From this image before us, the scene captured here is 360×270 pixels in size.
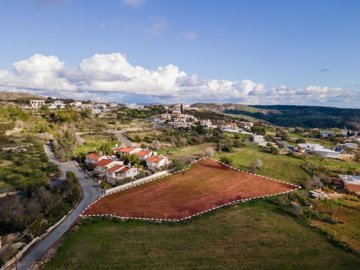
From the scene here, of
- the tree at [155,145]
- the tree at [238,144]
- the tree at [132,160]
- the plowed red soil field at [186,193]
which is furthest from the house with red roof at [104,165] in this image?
the tree at [238,144]

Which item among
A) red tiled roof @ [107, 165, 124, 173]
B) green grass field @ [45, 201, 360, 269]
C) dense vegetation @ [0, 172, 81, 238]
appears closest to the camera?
green grass field @ [45, 201, 360, 269]

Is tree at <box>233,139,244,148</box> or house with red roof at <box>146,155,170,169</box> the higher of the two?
house with red roof at <box>146,155,170,169</box>

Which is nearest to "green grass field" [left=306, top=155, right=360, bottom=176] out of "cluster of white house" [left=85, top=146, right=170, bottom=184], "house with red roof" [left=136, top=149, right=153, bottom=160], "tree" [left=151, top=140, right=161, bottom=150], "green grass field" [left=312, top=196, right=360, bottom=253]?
"green grass field" [left=312, top=196, right=360, bottom=253]

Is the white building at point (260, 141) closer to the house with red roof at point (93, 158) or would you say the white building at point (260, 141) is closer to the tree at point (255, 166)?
the tree at point (255, 166)

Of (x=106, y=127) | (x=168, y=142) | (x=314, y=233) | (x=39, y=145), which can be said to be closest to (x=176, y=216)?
(x=314, y=233)

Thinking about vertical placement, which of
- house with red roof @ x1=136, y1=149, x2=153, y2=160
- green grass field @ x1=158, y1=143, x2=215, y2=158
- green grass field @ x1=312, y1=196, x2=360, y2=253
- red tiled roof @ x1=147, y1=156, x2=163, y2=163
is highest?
red tiled roof @ x1=147, y1=156, x2=163, y2=163

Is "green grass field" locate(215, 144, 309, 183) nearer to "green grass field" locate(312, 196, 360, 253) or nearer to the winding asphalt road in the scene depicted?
"green grass field" locate(312, 196, 360, 253)

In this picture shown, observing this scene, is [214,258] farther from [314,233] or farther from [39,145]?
[39,145]

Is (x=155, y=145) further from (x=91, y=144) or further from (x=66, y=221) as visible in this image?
(x=66, y=221)
